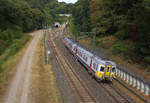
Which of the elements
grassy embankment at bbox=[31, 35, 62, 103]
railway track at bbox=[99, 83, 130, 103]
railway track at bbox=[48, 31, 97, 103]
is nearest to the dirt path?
grassy embankment at bbox=[31, 35, 62, 103]

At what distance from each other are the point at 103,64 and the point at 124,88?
3743 millimetres

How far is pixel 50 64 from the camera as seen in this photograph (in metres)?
29.6

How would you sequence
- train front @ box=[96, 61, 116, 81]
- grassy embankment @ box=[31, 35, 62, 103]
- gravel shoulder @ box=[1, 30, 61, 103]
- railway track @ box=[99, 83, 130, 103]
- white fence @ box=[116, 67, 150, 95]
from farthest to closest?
1. train front @ box=[96, 61, 116, 81]
2. white fence @ box=[116, 67, 150, 95]
3. grassy embankment @ box=[31, 35, 62, 103]
4. railway track @ box=[99, 83, 130, 103]
5. gravel shoulder @ box=[1, 30, 61, 103]

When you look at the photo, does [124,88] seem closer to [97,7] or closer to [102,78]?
[102,78]

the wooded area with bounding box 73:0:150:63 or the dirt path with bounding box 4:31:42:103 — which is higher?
the wooded area with bounding box 73:0:150:63

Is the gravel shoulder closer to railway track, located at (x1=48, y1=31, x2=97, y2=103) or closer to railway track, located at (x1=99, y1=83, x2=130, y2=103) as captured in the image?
railway track, located at (x1=48, y1=31, x2=97, y2=103)

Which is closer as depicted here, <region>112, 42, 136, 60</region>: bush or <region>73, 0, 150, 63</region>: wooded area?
<region>73, 0, 150, 63</region>: wooded area

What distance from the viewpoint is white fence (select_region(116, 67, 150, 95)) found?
55.2 ft

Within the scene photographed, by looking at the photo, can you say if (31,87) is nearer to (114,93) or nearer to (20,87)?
(20,87)

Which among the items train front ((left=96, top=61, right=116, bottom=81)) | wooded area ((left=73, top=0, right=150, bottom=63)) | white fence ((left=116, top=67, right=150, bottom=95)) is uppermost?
wooded area ((left=73, top=0, right=150, bottom=63))

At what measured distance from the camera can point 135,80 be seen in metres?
18.8

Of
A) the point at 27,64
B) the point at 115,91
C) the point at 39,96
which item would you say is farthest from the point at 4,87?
the point at 115,91

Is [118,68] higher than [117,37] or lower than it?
lower

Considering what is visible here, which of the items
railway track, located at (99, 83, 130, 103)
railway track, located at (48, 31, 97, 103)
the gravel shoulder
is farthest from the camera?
railway track, located at (48, 31, 97, 103)
